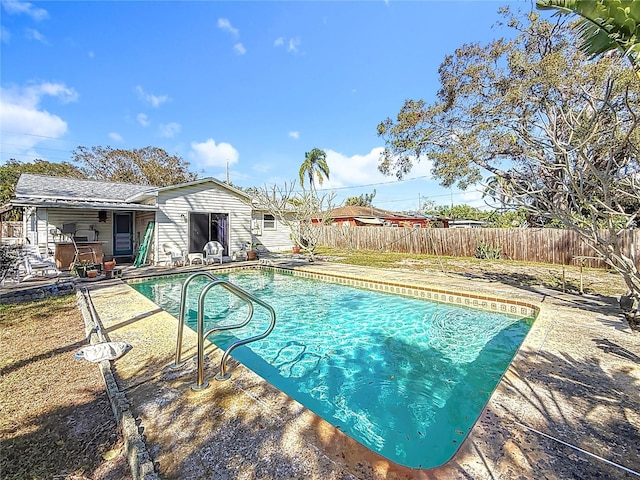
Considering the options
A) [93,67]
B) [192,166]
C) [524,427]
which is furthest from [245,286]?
[192,166]

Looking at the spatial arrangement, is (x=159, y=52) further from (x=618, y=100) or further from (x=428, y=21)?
(x=618, y=100)

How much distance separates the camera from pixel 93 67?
1540 centimetres

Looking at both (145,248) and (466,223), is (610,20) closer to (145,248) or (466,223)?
(145,248)

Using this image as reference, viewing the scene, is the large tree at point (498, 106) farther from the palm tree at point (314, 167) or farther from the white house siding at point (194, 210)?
the palm tree at point (314, 167)

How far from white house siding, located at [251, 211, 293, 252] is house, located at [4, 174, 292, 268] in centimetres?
128

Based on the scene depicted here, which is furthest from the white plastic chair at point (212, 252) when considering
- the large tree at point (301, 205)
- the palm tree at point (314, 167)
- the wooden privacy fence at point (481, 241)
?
the palm tree at point (314, 167)

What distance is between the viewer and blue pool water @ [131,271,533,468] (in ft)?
11.1

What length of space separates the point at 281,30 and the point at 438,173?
34.8 feet

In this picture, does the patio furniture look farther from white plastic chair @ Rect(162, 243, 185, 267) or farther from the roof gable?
the roof gable

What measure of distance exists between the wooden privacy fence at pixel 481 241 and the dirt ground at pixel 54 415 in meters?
13.2

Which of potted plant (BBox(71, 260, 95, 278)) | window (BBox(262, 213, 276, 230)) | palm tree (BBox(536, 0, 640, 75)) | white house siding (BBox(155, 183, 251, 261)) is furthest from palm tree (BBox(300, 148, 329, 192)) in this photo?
palm tree (BBox(536, 0, 640, 75))

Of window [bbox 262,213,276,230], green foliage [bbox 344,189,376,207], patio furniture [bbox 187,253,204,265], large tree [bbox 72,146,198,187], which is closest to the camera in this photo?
patio furniture [bbox 187,253,204,265]

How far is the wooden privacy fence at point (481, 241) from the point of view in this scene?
13656mm

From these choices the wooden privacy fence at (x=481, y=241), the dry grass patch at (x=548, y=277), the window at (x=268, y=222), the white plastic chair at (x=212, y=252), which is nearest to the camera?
the dry grass patch at (x=548, y=277)
